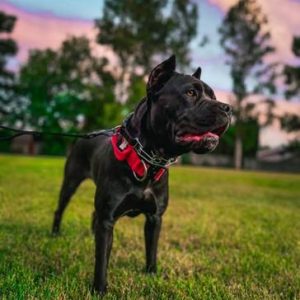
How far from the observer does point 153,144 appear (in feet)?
14.5

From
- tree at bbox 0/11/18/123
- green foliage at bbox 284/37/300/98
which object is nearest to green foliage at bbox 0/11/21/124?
tree at bbox 0/11/18/123

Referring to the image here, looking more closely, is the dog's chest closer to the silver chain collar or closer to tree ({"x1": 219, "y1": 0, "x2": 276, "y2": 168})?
the silver chain collar

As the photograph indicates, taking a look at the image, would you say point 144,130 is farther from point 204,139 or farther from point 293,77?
point 293,77

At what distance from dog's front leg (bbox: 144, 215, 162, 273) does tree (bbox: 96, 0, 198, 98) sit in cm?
4514

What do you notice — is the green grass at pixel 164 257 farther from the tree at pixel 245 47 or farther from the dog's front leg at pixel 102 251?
the tree at pixel 245 47

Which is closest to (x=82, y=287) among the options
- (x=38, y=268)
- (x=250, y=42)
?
(x=38, y=268)

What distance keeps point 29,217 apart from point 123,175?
500 centimetres

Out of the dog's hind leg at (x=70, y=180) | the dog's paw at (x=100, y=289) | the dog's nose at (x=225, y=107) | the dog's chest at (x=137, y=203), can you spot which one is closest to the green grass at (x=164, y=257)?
the dog's paw at (x=100, y=289)

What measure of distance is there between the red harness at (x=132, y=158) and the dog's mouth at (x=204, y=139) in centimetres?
52

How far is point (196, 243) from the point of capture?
748 cm

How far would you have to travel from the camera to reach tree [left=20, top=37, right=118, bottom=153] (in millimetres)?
63938

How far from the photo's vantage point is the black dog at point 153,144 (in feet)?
13.1

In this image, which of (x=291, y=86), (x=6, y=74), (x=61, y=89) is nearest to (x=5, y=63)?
(x=6, y=74)

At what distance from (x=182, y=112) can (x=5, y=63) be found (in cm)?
5482
